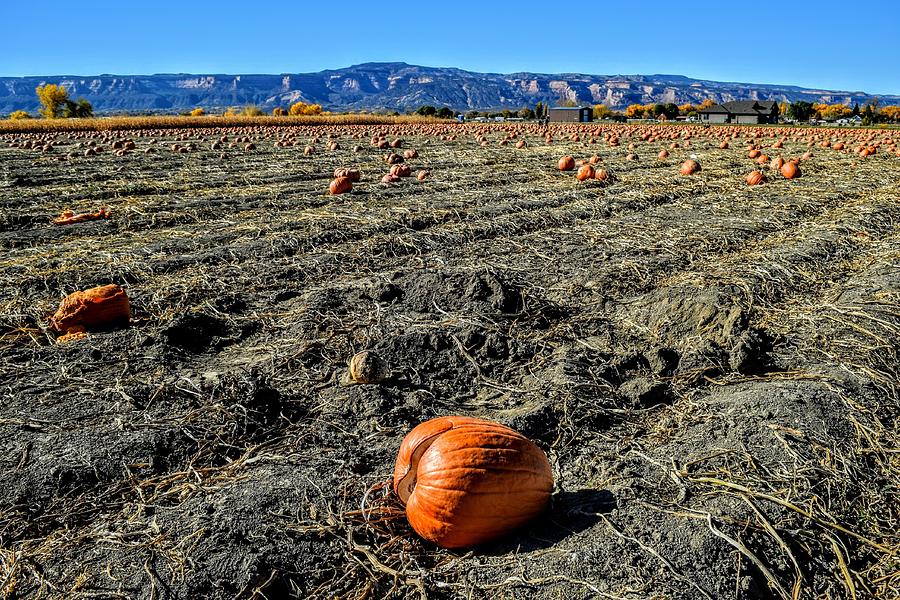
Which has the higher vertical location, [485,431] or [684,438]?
[485,431]

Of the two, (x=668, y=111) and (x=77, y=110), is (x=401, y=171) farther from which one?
(x=77, y=110)

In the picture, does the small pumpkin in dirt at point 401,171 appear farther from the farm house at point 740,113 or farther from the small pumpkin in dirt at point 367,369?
the farm house at point 740,113

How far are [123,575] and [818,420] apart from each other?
365 centimetres

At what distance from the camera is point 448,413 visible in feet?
12.9

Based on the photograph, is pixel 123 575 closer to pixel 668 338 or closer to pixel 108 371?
pixel 108 371

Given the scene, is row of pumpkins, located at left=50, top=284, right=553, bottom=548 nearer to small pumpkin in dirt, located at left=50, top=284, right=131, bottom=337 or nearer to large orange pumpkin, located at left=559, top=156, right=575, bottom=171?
small pumpkin in dirt, located at left=50, top=284, right=131, bottom=337

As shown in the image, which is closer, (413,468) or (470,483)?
(470,483)

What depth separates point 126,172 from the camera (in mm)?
16141

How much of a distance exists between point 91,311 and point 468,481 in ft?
12.9

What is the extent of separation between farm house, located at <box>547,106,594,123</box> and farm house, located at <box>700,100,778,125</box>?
16841mm

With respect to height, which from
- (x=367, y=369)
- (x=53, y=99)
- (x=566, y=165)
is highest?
(x=53, y=99)

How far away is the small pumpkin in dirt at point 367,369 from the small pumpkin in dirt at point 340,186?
27.6ft

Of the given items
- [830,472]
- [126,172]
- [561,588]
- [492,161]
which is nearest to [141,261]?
[561,588]

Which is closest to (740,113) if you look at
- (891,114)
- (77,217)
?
(891,114)
